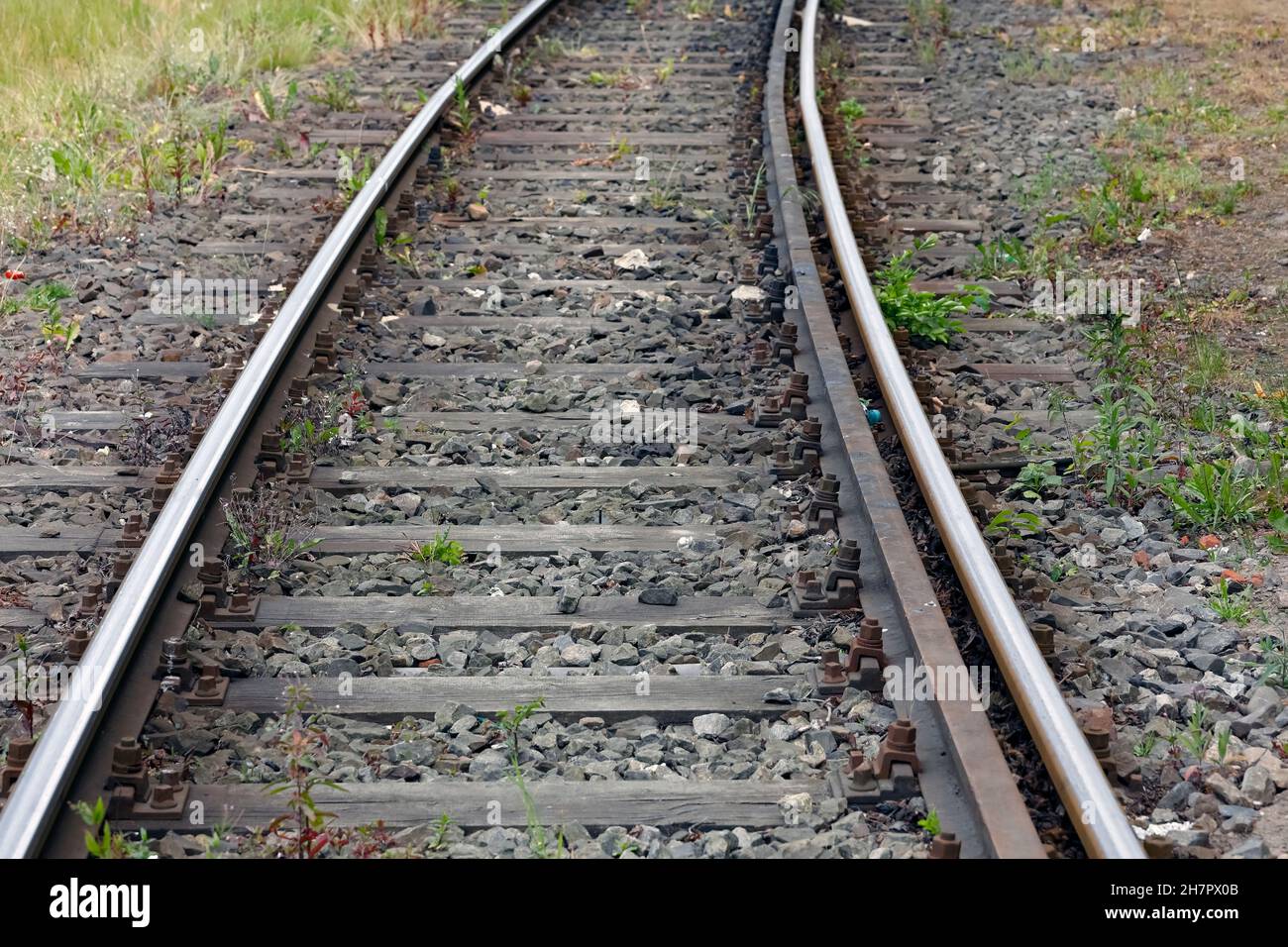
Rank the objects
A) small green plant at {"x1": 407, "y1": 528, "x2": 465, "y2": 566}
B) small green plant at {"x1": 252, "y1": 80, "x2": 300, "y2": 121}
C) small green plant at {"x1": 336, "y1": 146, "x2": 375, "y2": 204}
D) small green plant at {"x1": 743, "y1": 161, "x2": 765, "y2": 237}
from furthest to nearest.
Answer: small green plant at {"x1": 252, "y1": 80, "x2": 300, "y2": 121} → small green plant at {"x1": 336, "y1": 146, "x2": 375, "y2": 204} → small green plant at {"x1": 743, "y1": 161, "x2": 765, "y2": 237} → small green plant at {"x1": 407, "y1": 528, "x2": 465, "y2": 566}

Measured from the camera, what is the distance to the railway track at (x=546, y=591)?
3115mm

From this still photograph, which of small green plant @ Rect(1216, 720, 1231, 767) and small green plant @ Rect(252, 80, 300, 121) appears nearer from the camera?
small green plant @ Rect(1216, 720, 1231, 767)

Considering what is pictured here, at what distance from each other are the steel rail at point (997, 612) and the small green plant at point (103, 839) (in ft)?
6.16

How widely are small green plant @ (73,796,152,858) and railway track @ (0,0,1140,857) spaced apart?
0.16 feet

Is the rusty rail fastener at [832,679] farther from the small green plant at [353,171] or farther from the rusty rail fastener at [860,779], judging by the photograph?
the small green plant at [353,171]

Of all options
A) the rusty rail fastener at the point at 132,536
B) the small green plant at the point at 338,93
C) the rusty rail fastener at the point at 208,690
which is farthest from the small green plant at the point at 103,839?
the small green plant at the point at 338,93

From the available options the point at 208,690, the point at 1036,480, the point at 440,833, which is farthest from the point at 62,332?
the point at 1036,480

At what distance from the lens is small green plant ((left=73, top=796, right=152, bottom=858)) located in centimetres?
288

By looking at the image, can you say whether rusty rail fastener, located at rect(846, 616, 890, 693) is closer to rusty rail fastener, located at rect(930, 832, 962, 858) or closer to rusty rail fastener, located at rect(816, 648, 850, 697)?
rusty rail fastener, located at rect(816, 648, 850, 697)

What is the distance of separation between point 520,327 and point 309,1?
268 inches

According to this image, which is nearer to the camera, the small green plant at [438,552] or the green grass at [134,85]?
the small green plant at [438,552]

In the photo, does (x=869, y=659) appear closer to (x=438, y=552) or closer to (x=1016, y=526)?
(x=1016, y=526)

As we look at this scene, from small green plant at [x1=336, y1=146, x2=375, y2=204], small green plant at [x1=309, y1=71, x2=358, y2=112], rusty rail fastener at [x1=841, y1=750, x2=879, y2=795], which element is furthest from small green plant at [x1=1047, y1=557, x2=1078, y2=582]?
small green plant at [x1=309, y1=71, x2=358, y2=112]

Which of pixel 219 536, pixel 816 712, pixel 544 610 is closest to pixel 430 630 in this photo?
pixel 544 610
